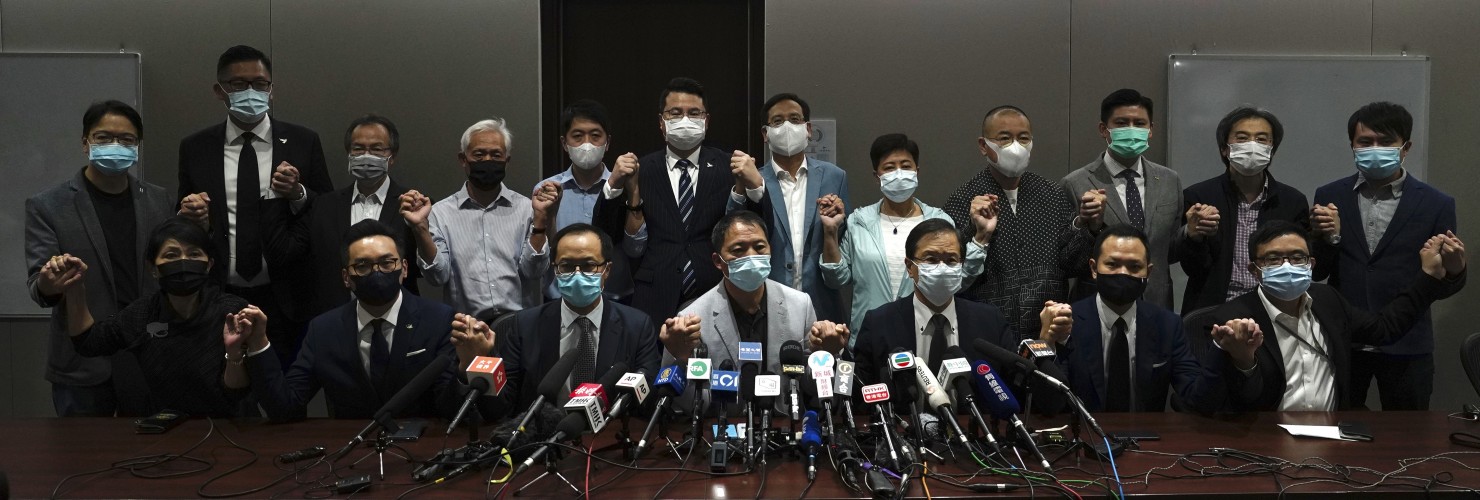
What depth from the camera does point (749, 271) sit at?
10.7 feet

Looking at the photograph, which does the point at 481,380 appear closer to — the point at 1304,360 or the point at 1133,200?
the point at 1304,360

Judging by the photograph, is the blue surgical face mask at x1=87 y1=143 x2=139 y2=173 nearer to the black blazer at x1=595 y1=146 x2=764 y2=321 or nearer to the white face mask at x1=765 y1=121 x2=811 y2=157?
the black blazer at x1=595 y1=146 x2=764 y2=321

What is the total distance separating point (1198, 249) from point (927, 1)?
6.41 ft

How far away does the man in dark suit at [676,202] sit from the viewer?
3838mm

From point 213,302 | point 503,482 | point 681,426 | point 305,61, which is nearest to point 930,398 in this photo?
point 681,426

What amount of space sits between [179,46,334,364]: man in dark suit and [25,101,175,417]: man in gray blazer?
0.24 metres

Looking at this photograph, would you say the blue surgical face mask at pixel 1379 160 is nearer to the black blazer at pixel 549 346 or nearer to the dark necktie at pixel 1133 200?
the dark necktie at pixel 1133 200

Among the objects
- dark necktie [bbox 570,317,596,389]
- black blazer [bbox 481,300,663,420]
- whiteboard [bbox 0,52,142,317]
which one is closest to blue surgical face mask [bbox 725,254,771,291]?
black blazer [bbox 481,300,663,420]

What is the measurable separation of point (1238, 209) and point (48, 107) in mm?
5658

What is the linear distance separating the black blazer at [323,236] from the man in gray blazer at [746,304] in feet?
4.40

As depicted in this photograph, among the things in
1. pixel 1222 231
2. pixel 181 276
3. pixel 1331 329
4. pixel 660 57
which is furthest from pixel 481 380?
pixel 660 57

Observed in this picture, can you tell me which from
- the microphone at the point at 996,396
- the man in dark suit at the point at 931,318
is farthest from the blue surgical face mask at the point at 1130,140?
the microphone at the point at 996,396

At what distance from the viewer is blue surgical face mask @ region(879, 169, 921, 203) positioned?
12.7 ft

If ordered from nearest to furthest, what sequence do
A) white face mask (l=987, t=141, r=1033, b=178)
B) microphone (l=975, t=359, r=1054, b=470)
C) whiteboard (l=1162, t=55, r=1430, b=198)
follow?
microphone (l=975, t=359, r=1054, b=470) < white face mask (l=987, t=141, r=1033, b=178) < whiteboard (l=1162, t=55, r=1430, b=198)
